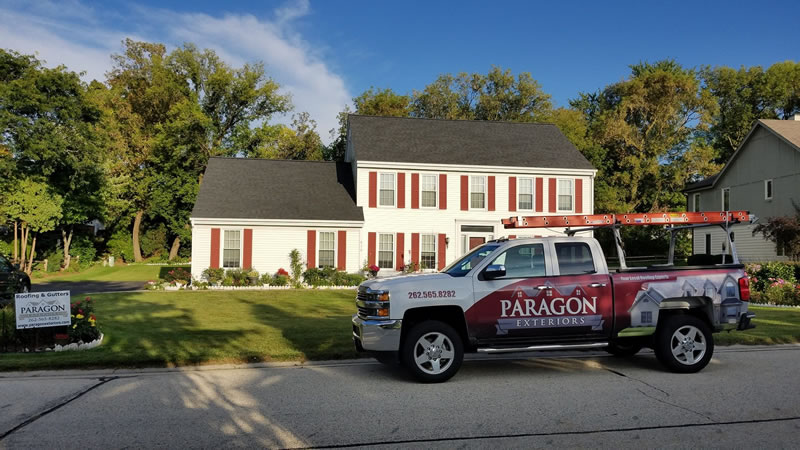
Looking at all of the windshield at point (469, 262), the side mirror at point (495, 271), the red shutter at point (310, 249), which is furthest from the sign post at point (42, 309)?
the red shutter at point (310, 249)

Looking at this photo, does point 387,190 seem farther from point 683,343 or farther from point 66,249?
point 66,249

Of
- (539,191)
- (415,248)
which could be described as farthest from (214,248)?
(539,191)

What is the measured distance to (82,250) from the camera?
117 ft

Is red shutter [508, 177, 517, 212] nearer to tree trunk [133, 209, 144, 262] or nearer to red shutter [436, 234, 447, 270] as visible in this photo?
red shutter [436, 234, 447, 270]

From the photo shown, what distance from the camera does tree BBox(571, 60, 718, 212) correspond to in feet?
147

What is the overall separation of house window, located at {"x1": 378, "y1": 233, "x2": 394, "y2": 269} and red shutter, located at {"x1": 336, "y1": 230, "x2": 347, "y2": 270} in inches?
68.3

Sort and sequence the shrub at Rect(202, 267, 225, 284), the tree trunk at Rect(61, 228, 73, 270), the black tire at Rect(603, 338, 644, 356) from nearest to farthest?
1. the black tire at Rect(603, 338, 644, 356)
2. the shrub at Rect(202, 267, 225, 284)
3. the tree trunk at Rect(61, 228, 73, 270)

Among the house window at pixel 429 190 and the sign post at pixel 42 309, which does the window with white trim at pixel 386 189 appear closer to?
the house window at pixel 429 190

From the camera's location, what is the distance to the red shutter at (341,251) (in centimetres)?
2594

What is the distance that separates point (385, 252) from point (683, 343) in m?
19.2

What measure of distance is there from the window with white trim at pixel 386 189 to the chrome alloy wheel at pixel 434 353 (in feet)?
64.2

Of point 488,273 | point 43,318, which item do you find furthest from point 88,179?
point 488,273

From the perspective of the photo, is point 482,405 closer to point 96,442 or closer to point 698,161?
point 96,442

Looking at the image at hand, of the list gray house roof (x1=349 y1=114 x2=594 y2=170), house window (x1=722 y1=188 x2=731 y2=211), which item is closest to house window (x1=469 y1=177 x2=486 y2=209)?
gray house roof (x1=349 y1=114 x2=594 y2=170)
